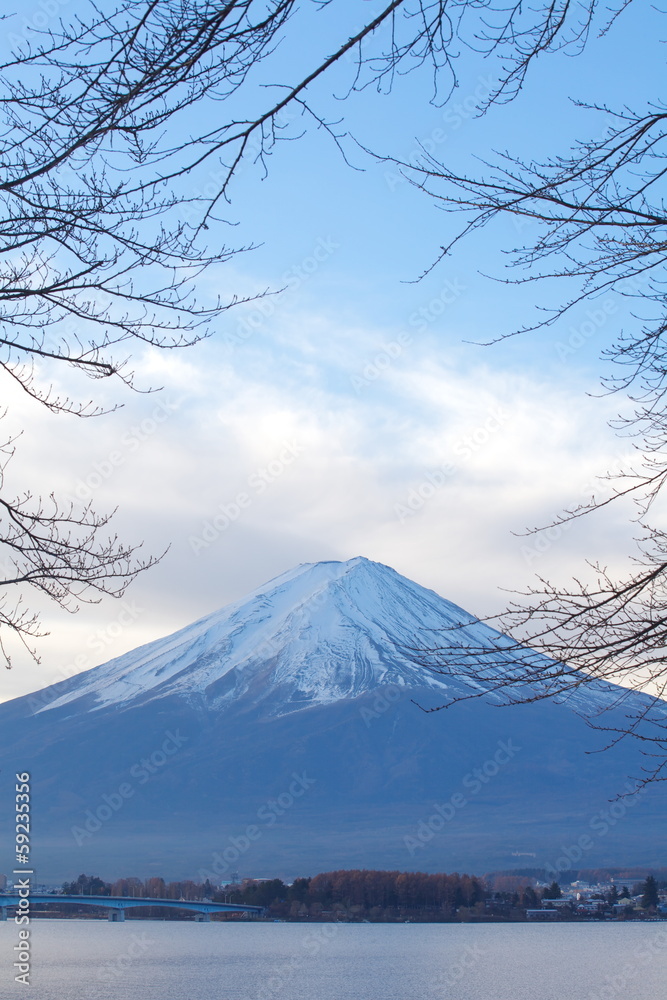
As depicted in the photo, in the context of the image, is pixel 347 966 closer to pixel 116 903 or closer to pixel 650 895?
pixel 116 903

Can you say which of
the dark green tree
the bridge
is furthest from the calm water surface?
the dark green tree

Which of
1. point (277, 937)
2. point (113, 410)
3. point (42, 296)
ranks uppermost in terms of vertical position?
point (42, 296)

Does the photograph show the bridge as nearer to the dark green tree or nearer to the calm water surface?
the calm water surface

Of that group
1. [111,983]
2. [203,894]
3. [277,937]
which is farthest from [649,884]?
[111,983]

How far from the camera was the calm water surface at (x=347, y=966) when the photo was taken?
42594 mm

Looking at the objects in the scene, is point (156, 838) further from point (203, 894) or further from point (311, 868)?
point (203, 894)

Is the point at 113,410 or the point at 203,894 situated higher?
the point at 113,410

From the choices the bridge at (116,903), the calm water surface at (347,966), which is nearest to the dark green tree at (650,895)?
the calm water surface at (347,966)

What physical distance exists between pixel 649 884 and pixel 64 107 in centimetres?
9138

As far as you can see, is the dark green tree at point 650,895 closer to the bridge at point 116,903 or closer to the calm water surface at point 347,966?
the calm water surface at point 347,966

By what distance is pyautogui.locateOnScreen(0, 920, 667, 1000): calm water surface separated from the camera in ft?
140

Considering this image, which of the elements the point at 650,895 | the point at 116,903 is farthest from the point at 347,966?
the point at 650,895

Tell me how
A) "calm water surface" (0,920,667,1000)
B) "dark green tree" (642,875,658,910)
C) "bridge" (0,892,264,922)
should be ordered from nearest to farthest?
1. "calm water surface" (0,920,667,1000)
2. "bridge" (0,892,264,922)
3. "dark green tree" (642,875,658,910)

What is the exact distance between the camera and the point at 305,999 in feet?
129
